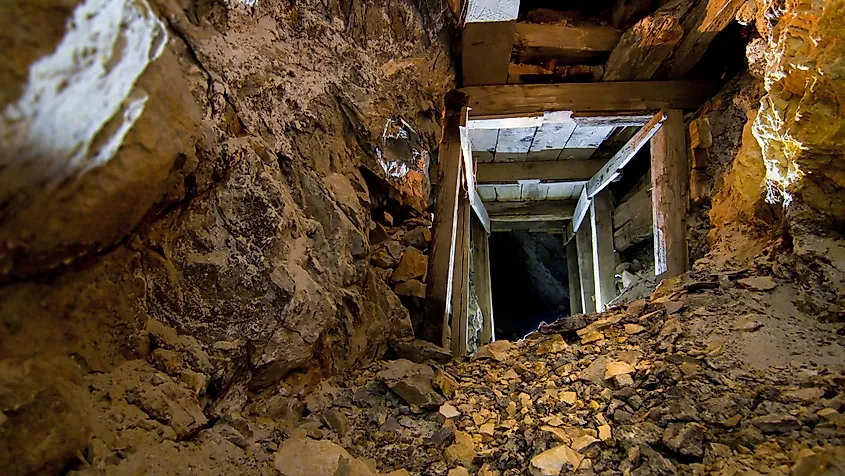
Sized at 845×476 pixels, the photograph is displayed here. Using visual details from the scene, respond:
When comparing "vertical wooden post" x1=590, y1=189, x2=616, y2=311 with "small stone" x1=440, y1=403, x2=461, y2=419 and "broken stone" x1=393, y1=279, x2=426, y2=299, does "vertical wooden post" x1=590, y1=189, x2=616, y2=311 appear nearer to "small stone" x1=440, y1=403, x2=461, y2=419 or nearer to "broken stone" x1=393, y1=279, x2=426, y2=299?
"broken stone" x1=393, y1=279, x2=426, y2=299

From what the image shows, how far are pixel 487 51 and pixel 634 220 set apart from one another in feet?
8.75

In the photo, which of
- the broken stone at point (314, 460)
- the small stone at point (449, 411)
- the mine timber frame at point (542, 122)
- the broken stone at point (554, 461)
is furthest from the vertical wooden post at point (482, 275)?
the broken stone at point (314, 460)

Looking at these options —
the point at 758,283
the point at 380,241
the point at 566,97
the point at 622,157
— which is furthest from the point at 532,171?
the point at 758,283

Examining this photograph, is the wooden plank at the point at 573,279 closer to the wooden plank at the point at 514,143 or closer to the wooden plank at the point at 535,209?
the wooden plank at the point at 535,209

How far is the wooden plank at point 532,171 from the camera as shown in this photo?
5.22m

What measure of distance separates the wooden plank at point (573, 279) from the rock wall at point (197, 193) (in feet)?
15.1

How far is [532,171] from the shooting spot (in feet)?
17.3

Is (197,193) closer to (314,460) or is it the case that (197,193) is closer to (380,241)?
(314,460)

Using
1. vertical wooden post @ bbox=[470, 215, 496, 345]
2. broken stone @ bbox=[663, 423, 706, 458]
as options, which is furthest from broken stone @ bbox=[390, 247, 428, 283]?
vertical wooden post @ bbox=[470, 215, 496, 345]

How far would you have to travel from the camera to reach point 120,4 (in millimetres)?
805

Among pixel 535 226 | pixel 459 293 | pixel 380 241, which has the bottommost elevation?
pixel 459 293

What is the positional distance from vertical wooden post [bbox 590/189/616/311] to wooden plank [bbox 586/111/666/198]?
16 cm

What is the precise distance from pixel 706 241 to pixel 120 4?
3192 mm

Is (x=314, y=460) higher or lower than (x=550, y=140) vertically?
lower
